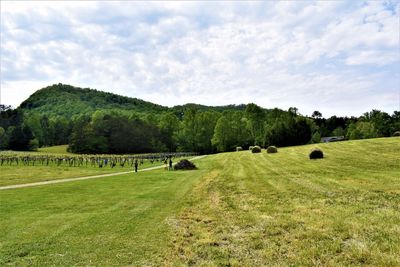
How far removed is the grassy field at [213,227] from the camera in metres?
8.36

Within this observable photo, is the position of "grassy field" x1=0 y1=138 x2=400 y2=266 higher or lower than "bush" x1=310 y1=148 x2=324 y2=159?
lower

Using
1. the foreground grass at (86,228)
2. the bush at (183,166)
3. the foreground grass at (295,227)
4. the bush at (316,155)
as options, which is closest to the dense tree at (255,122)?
the bush at (316,155)

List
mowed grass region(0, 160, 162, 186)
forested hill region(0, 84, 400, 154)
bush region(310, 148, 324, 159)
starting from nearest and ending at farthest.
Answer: mowed grass region(0, 160, 162, 186) → bush region(310, 148, 324, 159) → forested hill region(0, 84, 400, 154)

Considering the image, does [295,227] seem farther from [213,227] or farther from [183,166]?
[183,166]

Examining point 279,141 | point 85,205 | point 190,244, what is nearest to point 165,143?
point 279,141

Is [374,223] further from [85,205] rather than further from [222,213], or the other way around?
[85,205]

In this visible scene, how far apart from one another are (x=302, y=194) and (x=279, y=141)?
69239 millimetres

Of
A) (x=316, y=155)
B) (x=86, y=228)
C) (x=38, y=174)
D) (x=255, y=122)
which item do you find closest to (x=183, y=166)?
(x=316, y=155)

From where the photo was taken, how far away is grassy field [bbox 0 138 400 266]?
8359mm

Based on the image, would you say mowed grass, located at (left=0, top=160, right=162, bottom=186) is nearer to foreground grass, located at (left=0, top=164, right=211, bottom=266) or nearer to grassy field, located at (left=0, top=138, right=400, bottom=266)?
foreground grass, located at (left=0, top=164, right=211, bottom=266)

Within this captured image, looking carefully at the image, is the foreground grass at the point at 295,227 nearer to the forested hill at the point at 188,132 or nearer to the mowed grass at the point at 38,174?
the mowed grass at the point at 38,174

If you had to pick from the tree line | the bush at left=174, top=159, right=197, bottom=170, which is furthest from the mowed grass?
the tree line

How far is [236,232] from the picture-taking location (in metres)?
10.6

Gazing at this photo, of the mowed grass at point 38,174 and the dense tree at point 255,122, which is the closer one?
the mowed grass at point 38,174
